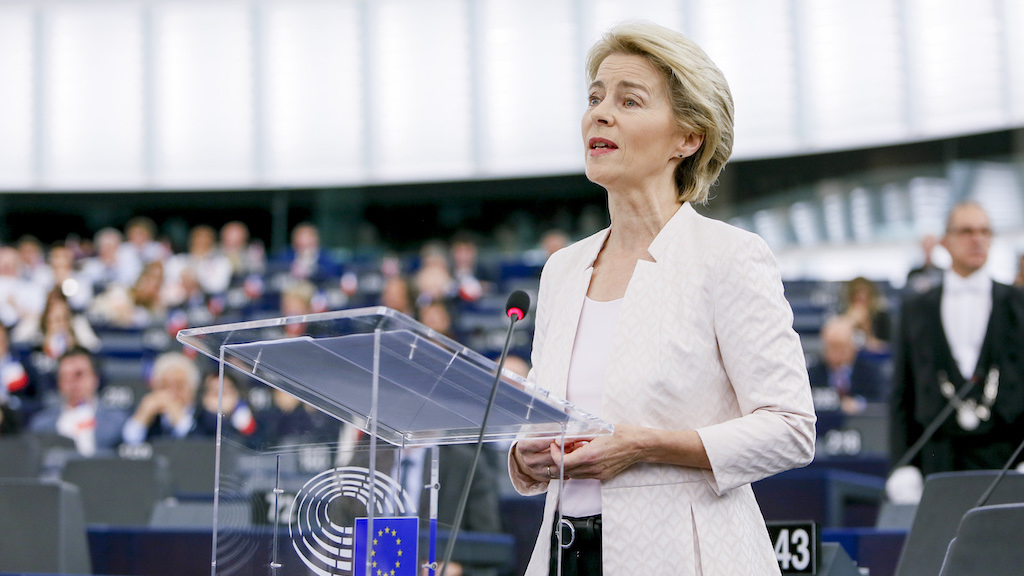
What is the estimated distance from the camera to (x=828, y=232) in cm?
1097

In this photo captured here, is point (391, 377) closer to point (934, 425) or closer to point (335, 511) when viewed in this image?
point (335, 511)

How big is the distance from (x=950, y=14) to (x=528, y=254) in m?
5.27

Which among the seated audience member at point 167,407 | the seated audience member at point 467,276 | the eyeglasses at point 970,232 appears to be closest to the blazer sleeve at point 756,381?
the eyeglasses at point 970,232

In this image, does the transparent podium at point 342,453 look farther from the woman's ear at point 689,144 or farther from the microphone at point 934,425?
the microphone at point 934,425

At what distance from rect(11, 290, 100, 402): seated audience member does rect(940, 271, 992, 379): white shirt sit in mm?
5678

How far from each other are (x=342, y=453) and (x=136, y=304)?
8.15 m

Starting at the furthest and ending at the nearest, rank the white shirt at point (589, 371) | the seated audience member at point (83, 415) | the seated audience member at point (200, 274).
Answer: the seated audience member at point (200, 274)
the seated audience member at point (83, 415)
the white shirt at point (589, 371)

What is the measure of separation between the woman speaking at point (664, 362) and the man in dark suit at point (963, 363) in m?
2.19

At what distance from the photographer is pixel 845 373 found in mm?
6145

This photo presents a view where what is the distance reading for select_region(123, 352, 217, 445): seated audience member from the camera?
538 cm

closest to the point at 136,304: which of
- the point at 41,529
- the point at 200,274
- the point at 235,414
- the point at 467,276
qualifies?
the point at 200,274

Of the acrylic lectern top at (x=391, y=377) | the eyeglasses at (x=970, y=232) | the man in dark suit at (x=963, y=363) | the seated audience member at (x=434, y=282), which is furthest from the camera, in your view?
the seated audience member at (x=434, y=282)

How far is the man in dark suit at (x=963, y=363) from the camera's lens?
11.4 feet

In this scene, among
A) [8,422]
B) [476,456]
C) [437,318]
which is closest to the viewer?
[476,456]
